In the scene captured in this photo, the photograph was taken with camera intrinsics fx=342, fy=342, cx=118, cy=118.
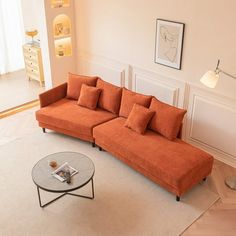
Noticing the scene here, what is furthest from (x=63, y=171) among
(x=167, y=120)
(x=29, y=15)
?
(x=29, y=15)

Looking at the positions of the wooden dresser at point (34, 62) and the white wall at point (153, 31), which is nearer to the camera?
the white wall at point (153, 31)

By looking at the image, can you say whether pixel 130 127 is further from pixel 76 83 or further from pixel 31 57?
pixel 31 57

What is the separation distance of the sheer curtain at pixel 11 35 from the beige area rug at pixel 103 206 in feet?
Result: 11.2

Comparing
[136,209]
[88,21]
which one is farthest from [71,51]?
[136,209]

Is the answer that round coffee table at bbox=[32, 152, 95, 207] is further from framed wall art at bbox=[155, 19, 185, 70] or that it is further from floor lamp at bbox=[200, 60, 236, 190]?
framed wall art at bbox=[155, 19, 185, 70]

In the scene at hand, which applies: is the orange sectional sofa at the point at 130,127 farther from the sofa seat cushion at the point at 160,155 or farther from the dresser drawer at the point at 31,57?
the dresser drawer at the point at 31,57

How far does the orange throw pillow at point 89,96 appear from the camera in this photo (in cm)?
538

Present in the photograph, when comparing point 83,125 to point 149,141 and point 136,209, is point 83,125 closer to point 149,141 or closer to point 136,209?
point 149,141

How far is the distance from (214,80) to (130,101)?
143 cm

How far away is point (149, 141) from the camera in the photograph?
4.55 m

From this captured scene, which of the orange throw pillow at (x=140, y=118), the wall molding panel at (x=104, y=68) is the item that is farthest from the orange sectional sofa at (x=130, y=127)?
the wall molding panel at (x=104, y=68)

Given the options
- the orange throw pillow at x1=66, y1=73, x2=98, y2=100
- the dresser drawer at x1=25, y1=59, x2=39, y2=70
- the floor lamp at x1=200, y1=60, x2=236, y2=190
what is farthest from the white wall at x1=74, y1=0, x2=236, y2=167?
the dresser drawer at x1=25, y1=59, x2=39, y2=70

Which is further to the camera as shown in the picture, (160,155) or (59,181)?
(160,155)

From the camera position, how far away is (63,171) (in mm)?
4027
